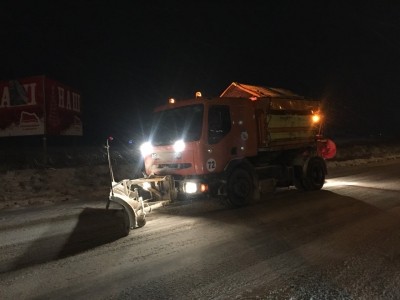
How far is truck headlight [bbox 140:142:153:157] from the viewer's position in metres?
10.0

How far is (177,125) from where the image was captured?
9.66 m

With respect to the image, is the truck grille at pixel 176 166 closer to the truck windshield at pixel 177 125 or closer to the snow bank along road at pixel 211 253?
the truck windshield at pixel 177 125

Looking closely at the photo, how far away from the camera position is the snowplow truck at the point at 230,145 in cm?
923

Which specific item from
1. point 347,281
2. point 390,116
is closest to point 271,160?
point 347,281

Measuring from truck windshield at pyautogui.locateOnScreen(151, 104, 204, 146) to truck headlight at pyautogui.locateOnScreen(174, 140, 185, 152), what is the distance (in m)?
0.08

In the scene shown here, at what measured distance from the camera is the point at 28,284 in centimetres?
509

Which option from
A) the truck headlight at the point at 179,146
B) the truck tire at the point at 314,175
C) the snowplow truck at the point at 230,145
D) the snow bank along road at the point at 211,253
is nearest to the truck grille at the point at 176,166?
the snowplow truck at the point at 230,145

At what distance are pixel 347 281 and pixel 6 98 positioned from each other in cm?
1647

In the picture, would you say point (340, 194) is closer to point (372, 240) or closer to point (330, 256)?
point (372, 240)

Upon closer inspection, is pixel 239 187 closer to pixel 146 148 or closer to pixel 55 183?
pixel 146 148

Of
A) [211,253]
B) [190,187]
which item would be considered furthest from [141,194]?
[211,253]

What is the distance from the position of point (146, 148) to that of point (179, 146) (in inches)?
45.1

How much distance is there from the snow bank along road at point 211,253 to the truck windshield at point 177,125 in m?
1.66

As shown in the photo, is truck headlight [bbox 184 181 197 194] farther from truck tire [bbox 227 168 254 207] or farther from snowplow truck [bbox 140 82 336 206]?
truck tire [bbox 227 168 254 207]
